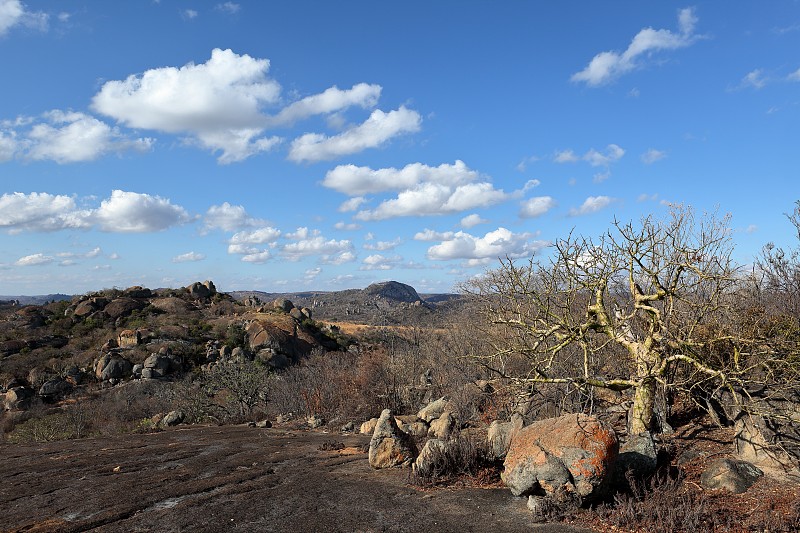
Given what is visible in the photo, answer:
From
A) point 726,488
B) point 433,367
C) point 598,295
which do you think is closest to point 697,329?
point 598,295

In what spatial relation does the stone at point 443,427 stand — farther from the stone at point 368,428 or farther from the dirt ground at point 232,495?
the stone at point 368,428

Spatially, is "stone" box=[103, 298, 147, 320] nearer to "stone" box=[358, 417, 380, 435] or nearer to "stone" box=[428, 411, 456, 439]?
"stone" box=[358, 417, 380, 435]

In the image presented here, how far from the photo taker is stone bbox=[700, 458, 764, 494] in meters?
7.75

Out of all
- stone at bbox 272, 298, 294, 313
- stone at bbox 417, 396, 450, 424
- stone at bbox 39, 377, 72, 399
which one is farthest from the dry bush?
stone at bbox 272, 298, 294, 313

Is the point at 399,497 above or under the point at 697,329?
under

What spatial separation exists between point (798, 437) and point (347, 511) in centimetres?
742

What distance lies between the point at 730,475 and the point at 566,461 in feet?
8.60

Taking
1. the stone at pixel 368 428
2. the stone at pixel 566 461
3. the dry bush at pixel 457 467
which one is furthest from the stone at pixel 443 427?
the stone at pixel 566 461

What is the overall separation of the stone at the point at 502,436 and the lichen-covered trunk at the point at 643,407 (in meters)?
2.20

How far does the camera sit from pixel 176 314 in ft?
158

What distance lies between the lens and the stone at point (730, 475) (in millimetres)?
7750

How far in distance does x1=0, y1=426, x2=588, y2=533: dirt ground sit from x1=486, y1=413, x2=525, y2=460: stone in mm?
1396

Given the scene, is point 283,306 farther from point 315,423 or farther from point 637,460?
point 637,460

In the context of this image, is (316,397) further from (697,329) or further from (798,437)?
(798,437)
